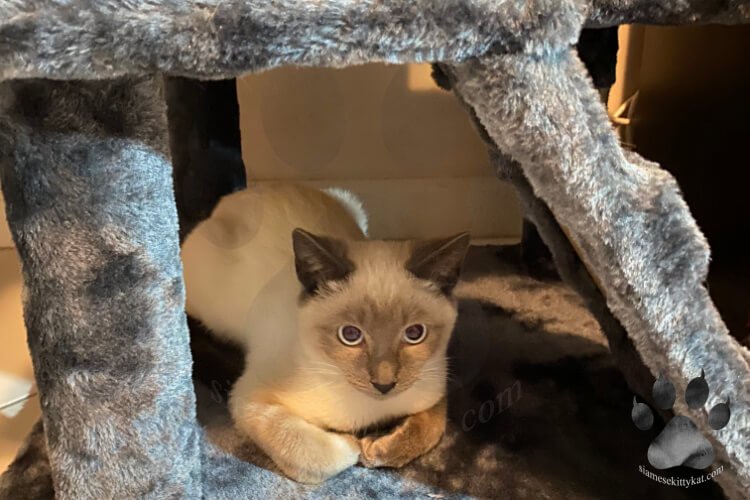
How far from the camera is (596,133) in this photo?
0.77 metres

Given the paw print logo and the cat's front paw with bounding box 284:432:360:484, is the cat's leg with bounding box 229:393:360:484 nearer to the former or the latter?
the cat's front paw with bounding box 284:432:360:484

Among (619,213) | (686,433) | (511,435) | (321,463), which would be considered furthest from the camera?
(511,435)

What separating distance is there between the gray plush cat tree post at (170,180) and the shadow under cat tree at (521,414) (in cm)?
19

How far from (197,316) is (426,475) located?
0.54 meters

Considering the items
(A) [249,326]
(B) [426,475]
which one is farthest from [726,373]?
(A) [249,326]

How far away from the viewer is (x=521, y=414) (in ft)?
3.95

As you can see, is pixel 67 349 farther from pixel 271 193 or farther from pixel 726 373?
pixel 726 373

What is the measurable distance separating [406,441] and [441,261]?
27 cm

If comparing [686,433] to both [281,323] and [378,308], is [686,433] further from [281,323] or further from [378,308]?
[281,323]

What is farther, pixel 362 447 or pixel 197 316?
pixel 197 316

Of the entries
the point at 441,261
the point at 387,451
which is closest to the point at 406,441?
the point at 387,451

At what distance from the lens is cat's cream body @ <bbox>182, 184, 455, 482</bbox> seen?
1.07 metres

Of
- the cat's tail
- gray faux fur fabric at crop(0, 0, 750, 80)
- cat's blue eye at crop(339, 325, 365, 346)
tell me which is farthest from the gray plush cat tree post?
the cat's tail

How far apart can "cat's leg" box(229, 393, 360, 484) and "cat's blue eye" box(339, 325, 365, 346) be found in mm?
134
